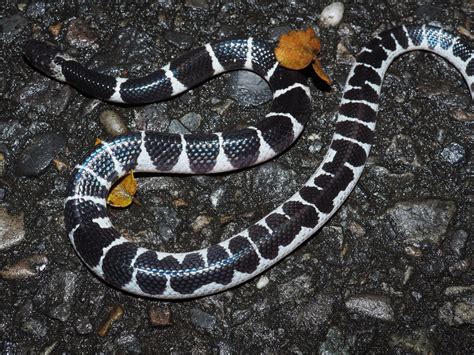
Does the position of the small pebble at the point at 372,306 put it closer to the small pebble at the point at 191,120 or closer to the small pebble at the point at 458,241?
the small pebble at the point at 458,241

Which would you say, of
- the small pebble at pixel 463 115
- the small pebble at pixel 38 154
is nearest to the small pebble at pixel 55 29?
the small pebble at pixel 38 154

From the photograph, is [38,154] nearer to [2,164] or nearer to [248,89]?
[2,164]

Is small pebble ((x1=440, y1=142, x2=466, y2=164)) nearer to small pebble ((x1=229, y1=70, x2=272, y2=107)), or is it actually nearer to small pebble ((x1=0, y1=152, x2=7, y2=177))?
small pebble ((x1=229, y1=70, x2=272, y2=107))

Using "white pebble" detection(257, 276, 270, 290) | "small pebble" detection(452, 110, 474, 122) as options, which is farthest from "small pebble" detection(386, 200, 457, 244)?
"white pebble" detection(257, 276, 270, 290)

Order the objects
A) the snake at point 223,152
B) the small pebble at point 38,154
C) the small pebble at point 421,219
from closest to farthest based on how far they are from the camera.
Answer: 1. the snake at point 223,152
2. the small pebble at point 421,219
3. the small pebble at point 38,154

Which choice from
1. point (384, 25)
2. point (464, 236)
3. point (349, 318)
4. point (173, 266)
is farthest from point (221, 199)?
point (384, 25)

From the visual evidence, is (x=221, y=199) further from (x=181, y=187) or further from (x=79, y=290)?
(x=79, y=290)
